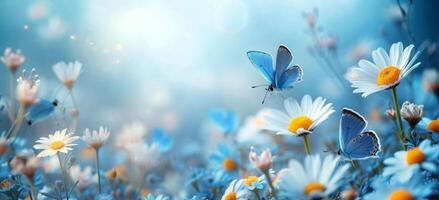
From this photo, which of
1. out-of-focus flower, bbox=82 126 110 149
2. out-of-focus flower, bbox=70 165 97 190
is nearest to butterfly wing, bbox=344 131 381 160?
out-of-focus flower, bbox=82 126 110 149

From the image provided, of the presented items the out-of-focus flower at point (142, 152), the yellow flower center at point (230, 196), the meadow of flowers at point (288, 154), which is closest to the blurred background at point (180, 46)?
the out-of-focus flower at point (142, 152)

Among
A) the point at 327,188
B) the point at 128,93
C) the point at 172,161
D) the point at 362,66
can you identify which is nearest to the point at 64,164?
the point at 327,188

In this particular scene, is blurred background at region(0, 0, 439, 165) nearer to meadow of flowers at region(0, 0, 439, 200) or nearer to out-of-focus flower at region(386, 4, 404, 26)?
out-of-focus flower at region(386, 4, 404, 26)

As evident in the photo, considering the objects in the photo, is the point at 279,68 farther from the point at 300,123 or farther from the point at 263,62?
the point at 300,123

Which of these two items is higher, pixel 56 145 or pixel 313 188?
pixel 56 145

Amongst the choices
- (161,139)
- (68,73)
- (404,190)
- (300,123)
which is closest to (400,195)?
(404,190)

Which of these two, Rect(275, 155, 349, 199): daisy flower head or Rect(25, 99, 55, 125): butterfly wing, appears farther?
Rect(25, 99, 55, 125): butterfly wing

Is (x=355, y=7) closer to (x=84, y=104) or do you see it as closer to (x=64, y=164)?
(x=84, y=104)
